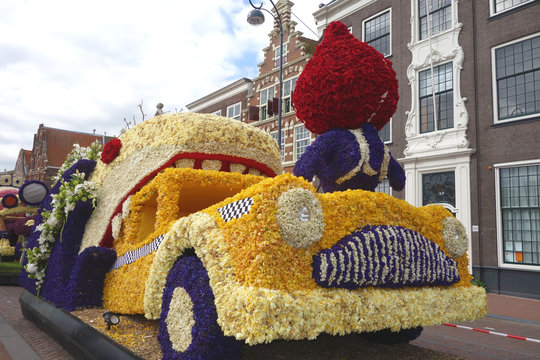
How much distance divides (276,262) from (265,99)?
2062 centimetres

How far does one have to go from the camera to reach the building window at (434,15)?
45.6 ft

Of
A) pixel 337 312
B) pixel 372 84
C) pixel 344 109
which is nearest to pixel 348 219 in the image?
pixel 337 312

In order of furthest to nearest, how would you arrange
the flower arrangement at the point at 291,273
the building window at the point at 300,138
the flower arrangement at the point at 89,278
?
the building window at the point at 300,138, the flower arrangement at the point at 89,278, the flower arrangement at the point at 291,273

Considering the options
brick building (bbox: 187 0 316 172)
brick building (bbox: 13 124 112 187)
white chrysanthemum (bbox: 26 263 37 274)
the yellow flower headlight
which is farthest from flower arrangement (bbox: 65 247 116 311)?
brick building (bbox: 13 124 112 187)

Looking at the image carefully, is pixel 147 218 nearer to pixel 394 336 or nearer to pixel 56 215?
pixel 56 215

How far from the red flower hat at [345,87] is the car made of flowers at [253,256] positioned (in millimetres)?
877

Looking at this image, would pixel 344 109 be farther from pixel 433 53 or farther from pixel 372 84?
pixel 433 53

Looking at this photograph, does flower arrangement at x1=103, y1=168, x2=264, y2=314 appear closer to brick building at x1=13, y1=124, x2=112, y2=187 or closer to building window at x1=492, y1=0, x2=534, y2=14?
building window at x1=492, y1=0, x2=534, y2=14

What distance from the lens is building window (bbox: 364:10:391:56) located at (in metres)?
15.8

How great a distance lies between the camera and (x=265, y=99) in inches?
885

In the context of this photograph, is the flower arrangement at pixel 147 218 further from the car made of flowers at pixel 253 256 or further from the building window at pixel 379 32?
the building window at pixel 379 32

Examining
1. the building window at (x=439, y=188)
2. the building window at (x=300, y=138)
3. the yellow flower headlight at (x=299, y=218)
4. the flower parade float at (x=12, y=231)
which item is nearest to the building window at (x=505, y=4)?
the building window at (x=439, y=188)

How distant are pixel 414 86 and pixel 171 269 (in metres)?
13.3

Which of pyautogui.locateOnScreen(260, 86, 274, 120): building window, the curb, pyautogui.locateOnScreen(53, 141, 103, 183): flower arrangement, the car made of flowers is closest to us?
the car made of flowers
